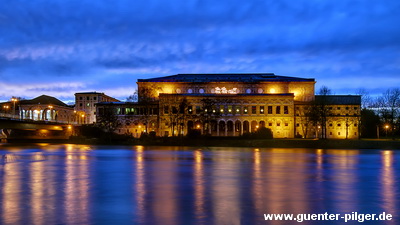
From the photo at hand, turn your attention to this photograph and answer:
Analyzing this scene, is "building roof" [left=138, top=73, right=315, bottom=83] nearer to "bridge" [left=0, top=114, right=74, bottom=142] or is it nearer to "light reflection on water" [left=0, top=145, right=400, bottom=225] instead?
"bridge" [left=0, top=114, right=74, bottom=142]

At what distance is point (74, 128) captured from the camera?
13588cm

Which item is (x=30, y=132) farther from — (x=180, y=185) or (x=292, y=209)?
(x=292, y=209)

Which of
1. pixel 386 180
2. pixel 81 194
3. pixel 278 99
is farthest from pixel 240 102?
pixel 81 194

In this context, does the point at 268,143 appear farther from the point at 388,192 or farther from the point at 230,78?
the point at 230,78

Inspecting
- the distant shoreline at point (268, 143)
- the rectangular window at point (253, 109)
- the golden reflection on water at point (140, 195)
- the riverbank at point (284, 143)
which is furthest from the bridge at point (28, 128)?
the golden reflection on water at point (140, 195)

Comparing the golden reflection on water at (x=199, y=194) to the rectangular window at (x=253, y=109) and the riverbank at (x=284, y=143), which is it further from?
the rectangular window at (x=253, y=109)

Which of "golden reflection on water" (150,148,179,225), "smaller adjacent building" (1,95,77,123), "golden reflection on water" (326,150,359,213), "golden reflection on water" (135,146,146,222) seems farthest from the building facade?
"golden reflection on water" (150,148,179,225)

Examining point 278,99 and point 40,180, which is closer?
point 40,180

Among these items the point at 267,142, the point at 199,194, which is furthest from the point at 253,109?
the point at 199,194

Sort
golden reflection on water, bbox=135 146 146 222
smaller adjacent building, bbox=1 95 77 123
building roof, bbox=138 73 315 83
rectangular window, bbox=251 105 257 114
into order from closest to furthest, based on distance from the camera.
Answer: golden reflection on water, bbox=135 146 146 222 < rectangular window, bbox=251 105 257 114 < building roof, bbox=138 73 315 83 < smaller adjacent building, bbox=1 95 77 123

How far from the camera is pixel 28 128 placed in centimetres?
10081

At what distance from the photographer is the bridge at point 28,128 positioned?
303 feet

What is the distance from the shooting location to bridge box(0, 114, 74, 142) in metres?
92.2

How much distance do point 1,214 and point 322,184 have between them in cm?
1840
